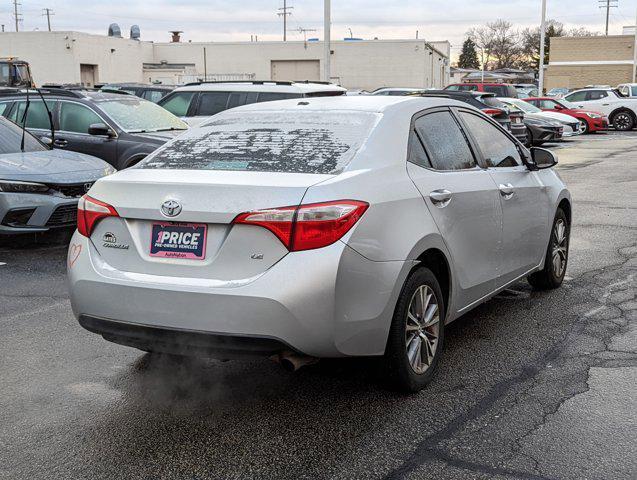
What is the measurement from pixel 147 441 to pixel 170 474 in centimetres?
39

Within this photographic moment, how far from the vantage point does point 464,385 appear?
476cm

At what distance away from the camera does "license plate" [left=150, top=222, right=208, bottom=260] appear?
4.05 m

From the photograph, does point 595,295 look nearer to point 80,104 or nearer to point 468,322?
point 468,322

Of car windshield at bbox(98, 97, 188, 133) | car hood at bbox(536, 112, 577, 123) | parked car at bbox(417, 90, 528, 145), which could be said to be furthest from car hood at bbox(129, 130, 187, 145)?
car hood at bbox(536, 112, 577, 123)

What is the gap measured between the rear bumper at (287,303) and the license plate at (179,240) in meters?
0.13

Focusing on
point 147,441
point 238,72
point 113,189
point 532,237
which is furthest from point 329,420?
point 238,72

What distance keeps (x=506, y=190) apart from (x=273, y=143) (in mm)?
1888

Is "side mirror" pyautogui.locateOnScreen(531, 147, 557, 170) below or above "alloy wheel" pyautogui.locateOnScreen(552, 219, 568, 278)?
above

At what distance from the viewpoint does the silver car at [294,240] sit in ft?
12.8

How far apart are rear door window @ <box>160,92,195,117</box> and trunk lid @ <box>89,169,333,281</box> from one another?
11.3 meters

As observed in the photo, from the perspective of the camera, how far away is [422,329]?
15.2 feet

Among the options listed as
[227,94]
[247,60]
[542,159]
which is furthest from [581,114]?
[247,60]

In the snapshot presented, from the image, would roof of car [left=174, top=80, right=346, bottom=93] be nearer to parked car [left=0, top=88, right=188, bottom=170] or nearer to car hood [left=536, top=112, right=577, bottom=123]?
parked car [left=0, top=88, right=188, bottom=170]

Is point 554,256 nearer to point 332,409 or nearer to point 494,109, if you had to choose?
point 332,409
